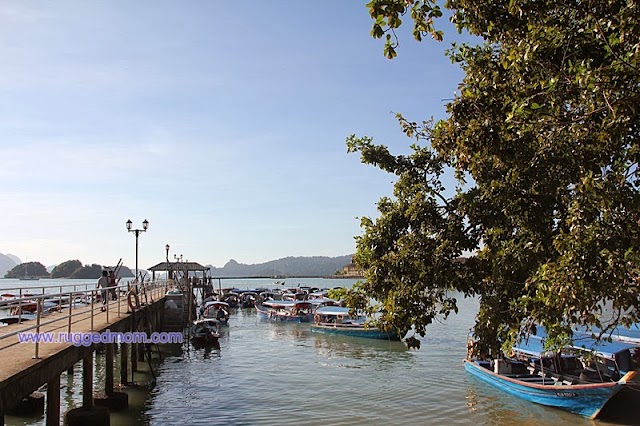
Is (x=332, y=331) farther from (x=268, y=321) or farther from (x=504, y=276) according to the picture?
(x=504, y=276)

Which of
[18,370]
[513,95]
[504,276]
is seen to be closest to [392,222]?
[504,276]

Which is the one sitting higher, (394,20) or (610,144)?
(394,20)

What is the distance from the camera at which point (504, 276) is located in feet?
32.4

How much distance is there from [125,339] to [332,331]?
2635 centimetres

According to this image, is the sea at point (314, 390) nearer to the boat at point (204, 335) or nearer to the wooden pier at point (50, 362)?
the boat at point (204, 335)

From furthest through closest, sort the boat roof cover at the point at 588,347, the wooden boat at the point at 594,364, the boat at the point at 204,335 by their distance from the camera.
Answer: the boat at the point at 204,335 → the boat roof cover at the point at 588,347 → the wooden boat at the point at 594,364

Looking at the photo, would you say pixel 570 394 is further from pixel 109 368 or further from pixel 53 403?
pixel 53 403

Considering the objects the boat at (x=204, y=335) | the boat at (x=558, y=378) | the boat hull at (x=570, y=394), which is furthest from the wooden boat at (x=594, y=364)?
the boat at (x=204, y=335)

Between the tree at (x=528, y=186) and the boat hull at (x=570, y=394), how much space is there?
1046 cm

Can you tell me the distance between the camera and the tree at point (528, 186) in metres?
6.80

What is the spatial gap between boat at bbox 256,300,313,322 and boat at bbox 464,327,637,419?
32196 millimetres

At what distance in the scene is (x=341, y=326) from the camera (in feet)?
149

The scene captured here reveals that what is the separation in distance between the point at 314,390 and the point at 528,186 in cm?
1750

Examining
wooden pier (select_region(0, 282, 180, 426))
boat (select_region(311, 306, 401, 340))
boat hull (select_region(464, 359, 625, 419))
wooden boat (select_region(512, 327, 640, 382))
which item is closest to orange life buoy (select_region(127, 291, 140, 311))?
wooden pier (select_region(0, 282, 180, 426))
